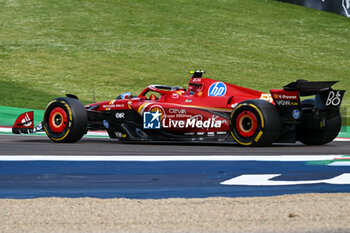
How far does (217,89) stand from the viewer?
31.6 ft

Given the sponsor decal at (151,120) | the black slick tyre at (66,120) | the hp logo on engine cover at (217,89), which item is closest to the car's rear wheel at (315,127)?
the hp logo on engine cover at (217,89)

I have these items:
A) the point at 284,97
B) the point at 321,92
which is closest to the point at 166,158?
the point at 284,97

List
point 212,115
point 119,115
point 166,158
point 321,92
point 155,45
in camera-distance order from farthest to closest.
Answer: point 155,45 < point 119,115 < point 212,115 < point 321,92 < point 166,158

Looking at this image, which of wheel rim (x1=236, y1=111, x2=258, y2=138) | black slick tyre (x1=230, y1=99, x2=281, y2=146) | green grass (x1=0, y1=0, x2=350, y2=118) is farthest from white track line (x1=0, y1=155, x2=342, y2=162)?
green grass (x1=0, y1=0, x2=350, y2=118)

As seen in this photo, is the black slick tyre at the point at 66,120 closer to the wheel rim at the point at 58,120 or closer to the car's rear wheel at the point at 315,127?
the wheel rim at the point at 58,120

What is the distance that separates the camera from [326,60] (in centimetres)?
3356

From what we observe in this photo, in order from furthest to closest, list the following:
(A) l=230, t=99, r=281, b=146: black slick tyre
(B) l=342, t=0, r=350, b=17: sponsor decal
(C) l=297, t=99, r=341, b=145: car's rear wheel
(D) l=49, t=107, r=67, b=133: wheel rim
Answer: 1. (B) l=342, t=0, r=350, b=17: sponsor decal
2. (D) l=49, t=107, r=67, b=133: wheel rim
3. (C) l=297, t=99, r=341, b=145: car's rear wheel
4. (A) l=230, t=99, r=281, b=146: black slick tyre

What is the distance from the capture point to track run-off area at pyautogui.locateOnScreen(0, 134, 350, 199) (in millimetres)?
5375

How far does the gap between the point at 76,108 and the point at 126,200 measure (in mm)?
5387

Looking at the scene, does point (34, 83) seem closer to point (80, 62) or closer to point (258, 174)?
point (80, 62)

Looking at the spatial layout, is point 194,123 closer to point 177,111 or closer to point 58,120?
point 177,111

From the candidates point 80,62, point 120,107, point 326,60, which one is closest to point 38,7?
point 80,62

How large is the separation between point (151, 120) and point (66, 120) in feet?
5.04

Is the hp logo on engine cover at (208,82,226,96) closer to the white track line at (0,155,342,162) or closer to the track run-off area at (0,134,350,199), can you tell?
the track run-off area at (0,134,350,199)
